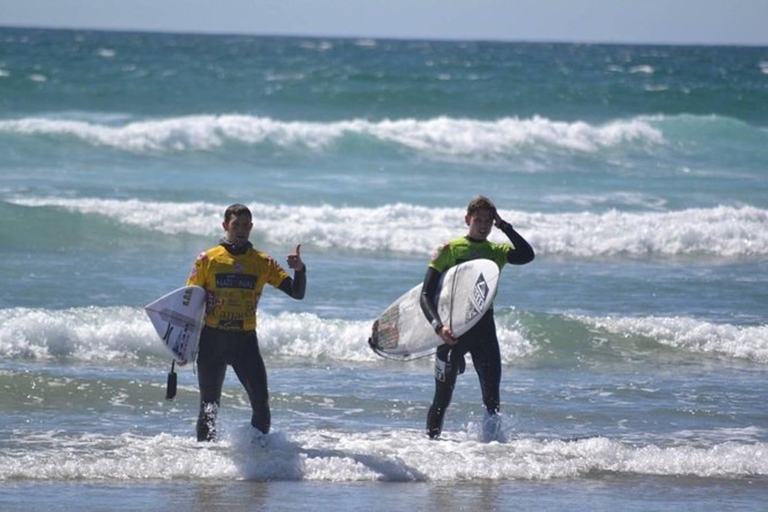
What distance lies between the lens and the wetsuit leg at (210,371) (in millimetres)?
7766

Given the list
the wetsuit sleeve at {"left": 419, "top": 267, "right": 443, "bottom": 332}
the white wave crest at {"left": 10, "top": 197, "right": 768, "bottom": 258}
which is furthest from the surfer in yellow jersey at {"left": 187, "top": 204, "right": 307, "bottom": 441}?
the white wave crest at {"left": 10, "top": 197, "right": 768, "bottom": 258}

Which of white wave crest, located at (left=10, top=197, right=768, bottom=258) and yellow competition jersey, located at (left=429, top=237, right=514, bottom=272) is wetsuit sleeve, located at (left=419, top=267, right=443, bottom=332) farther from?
white wave crest, located at (left=10, top=197, right=768, bottom=258)

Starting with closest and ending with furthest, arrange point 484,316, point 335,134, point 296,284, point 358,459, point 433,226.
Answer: point 296,284, point 358,459, point 484,316, point 433,226, point 335,134

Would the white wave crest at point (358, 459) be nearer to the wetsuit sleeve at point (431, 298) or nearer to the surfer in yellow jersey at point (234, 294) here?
the surfer in yellow jersey at point (234, 294)

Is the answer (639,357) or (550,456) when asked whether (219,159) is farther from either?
(550,456)

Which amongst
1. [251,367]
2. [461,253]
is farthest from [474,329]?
[251,367]

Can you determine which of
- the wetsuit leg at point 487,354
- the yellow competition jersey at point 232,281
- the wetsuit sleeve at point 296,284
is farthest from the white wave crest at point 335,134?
the wetsuit sleeve at point 296,284

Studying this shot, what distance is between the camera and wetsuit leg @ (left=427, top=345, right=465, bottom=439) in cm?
826

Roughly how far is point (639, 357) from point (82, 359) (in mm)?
4742

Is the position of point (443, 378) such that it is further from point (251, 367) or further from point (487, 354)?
point (251, 367)

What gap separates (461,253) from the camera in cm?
824

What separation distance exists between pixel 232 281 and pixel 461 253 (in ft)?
4.75

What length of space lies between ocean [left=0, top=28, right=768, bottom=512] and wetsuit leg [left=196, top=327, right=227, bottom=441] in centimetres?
24

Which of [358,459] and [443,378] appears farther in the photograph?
[443,378]
